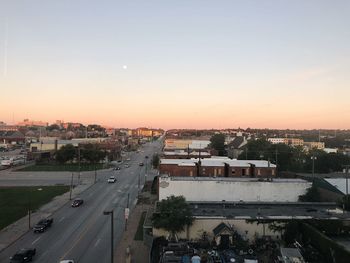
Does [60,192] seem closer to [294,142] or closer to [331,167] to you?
[331,167]

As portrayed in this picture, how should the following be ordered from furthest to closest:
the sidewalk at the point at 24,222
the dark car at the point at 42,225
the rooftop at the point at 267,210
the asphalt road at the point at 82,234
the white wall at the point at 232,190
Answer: the white wall at the point at 232,190 → the dark car at the point at 42,225 → the rooftop at the point at 267,210 → the sidewalk at the point at 24,222 → the asphalt road at the point at 82,234

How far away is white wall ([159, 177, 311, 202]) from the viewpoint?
112ft

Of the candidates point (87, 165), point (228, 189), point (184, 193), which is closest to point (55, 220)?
point (184, 193)

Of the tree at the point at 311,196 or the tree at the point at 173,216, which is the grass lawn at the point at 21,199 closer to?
the tree at the point at 173,216

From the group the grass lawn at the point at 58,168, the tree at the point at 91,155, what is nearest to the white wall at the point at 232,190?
the grass lawn at the point at 58,168

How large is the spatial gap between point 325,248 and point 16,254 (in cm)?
1923

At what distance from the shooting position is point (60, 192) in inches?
1740

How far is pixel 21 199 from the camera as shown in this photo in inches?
1537

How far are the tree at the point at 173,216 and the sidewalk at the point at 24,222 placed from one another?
10424mm

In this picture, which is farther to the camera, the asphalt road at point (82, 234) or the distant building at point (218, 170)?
the distant building at point (218, 170)

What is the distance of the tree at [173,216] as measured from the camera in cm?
2478

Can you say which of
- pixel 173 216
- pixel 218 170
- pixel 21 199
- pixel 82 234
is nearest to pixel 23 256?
pixel 82 234

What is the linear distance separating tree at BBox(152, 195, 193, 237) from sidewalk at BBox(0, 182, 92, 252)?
10424 mm

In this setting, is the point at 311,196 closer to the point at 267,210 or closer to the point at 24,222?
the point at 267,210
